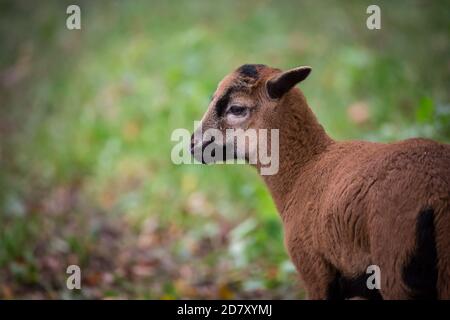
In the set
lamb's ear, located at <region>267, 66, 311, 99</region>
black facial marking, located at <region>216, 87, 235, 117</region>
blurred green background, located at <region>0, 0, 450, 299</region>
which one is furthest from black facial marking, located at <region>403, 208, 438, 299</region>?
blurred green background, located at <region>0, 0, 450, 299</region>

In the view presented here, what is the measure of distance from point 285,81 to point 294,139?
45cm

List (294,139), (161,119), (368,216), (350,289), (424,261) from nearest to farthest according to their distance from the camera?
(424,261)
(368,216)
(350,289)
(294,139)
(161,119)

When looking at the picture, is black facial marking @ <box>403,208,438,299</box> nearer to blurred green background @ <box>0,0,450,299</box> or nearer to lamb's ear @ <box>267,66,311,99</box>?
lamb's ear @ <box>267,66,311,99</box>

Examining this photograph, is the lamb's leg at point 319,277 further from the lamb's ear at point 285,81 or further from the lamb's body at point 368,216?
the lamb's ear at point 285,81

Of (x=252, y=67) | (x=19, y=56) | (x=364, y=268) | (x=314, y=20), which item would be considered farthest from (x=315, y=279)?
(x=19, y=56)

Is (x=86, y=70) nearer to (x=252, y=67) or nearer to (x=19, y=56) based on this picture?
(x=19, y=56)

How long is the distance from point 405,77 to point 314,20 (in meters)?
2.92

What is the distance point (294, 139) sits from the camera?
187 inches

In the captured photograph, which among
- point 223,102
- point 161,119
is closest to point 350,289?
point 223,102

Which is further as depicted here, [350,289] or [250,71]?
[250,71]

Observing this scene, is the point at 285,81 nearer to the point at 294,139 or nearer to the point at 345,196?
the point at 294,139

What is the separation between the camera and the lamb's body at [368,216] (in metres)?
3.62

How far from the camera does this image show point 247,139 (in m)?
4.79

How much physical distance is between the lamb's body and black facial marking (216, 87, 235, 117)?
0.75 metres
